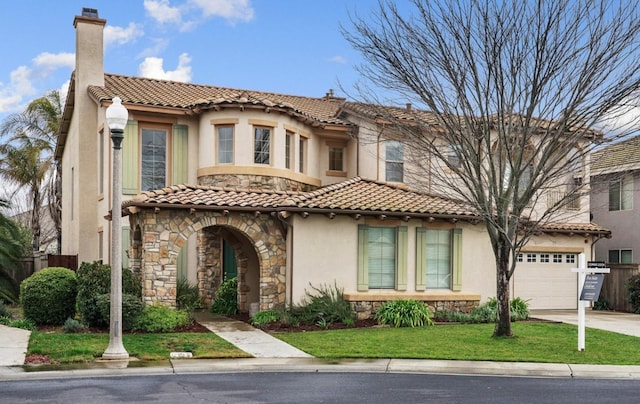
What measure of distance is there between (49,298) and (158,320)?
3030 millimetres

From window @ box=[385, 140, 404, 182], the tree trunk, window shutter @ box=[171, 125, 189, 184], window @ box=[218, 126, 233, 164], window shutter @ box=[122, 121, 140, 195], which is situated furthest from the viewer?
window @ box=[385, 140, 404, 182]

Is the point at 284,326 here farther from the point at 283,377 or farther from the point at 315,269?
the point at 283,377

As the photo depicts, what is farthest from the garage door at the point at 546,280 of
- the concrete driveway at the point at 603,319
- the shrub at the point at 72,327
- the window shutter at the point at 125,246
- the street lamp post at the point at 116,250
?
the street lamp post at the point at 116,250

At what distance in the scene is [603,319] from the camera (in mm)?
20969

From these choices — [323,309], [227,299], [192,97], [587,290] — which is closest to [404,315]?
[323,309]

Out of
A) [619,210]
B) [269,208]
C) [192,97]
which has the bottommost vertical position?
[269,208]

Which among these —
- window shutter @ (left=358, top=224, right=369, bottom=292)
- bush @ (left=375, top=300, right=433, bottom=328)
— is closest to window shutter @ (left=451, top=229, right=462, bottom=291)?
bush @ (left=375, top=300, right=433, bottom=328)

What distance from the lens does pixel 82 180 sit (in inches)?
955

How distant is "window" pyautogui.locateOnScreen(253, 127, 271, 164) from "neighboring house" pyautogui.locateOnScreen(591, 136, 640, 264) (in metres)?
11.9

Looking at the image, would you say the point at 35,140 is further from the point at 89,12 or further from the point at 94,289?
the point at 94,289

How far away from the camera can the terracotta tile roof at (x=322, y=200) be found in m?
17.9

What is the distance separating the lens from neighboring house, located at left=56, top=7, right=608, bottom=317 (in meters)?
18.5

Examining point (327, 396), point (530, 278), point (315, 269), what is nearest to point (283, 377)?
point (327, 396)

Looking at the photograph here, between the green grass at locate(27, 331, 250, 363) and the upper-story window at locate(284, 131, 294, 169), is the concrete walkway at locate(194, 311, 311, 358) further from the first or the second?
the upper-story window at locate(284, 131, 294, 169)
